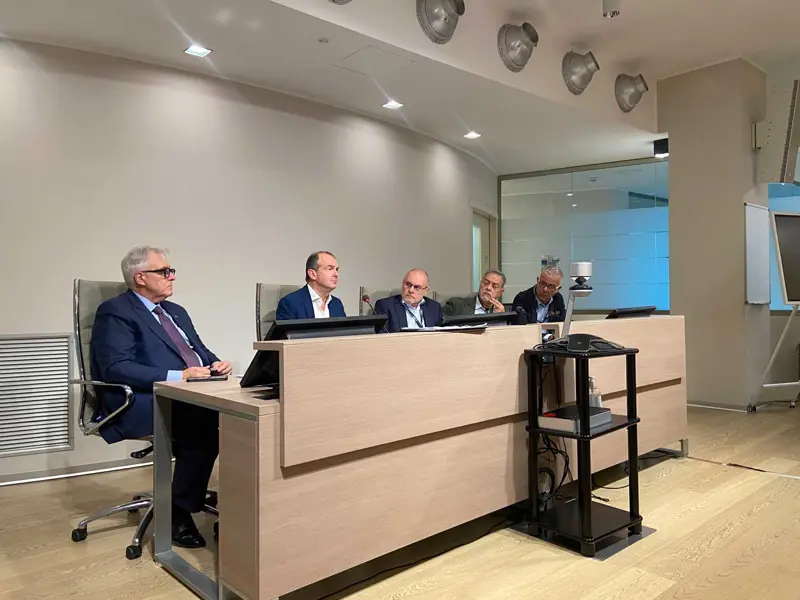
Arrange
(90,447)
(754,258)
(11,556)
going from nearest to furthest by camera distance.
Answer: (11,556)
(90,447)
(754,258)

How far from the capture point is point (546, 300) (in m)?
4.46

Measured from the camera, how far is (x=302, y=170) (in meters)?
4.86

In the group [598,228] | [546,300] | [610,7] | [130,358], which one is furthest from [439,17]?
[598,228]

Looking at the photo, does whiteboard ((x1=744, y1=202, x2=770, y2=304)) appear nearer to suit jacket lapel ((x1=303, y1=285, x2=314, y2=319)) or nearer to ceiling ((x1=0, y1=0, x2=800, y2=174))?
ceiling ((x1=0, y1=0, x2=800, y2=174))

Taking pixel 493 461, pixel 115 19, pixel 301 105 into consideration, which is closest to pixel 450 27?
pixel 301 105

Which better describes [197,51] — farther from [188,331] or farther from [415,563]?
[415,563]

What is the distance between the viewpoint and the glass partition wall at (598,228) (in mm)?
6691

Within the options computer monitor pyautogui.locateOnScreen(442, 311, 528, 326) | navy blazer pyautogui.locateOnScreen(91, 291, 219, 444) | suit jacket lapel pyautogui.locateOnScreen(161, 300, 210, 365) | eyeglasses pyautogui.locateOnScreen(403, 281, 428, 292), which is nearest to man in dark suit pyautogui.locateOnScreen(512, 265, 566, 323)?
eyeglasses pyautogui.locateOnScreen(403, 281, 428, 292)

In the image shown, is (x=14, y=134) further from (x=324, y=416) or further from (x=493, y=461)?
(x=493, y=461)

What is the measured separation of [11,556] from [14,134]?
2326 millimetres

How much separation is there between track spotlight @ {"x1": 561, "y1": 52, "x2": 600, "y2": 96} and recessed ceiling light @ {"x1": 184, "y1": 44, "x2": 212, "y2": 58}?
9.34 feet

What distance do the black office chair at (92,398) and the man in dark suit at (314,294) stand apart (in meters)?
0.82

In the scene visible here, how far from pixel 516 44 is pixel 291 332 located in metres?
3.53

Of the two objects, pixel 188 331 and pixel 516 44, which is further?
pixel 516 44
